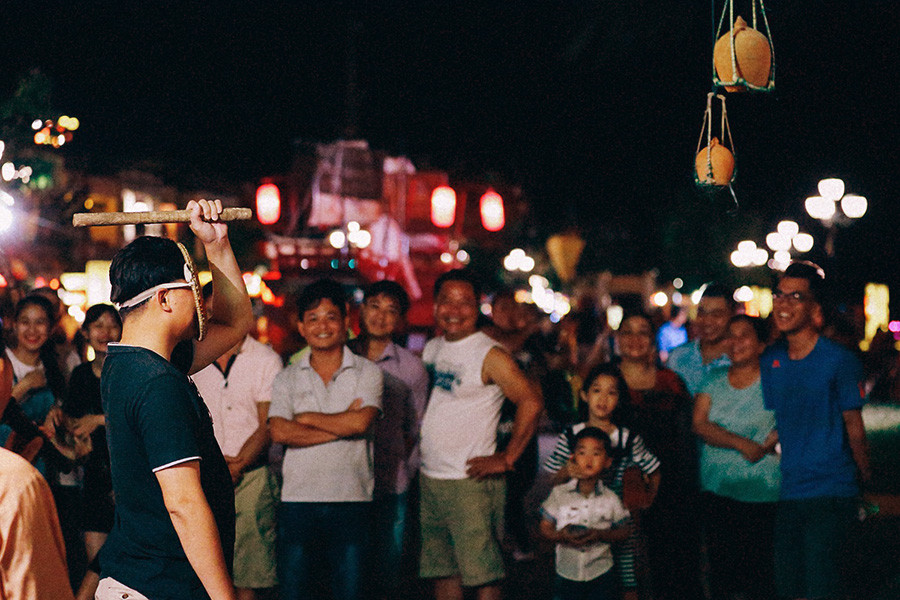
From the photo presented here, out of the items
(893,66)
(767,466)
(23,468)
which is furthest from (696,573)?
(893,66)

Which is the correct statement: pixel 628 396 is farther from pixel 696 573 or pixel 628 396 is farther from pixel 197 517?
A: pixel 197 517

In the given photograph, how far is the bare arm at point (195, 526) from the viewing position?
2.85 meters

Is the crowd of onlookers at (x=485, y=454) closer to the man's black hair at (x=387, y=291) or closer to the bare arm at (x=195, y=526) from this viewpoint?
the man's black hair at (x=387, y=291)

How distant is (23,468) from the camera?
2.65 metres

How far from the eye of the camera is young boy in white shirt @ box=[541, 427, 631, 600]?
545cm

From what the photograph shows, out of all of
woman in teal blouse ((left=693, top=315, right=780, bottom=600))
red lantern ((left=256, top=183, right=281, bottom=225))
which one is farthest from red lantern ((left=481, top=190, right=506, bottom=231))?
woman in teal blouse ((left=693, top=315, right=780, bottom=600))

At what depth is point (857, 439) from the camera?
5.70m

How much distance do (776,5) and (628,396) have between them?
20.8 feet

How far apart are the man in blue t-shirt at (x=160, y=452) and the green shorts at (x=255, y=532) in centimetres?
315

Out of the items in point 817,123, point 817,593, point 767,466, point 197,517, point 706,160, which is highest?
point 817,123

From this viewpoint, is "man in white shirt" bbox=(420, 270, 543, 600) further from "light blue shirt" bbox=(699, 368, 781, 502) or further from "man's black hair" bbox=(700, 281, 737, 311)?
"man's black hair" bbox=(700, 281, 737, 311)

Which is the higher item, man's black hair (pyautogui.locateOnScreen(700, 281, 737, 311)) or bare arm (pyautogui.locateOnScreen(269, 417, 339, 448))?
man's black hair (pyautogui.locateOnScreen(700, 281, 737, 311))

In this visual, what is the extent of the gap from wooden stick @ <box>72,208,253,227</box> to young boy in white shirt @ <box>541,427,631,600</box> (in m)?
2.95

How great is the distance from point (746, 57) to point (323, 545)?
12.7ft
